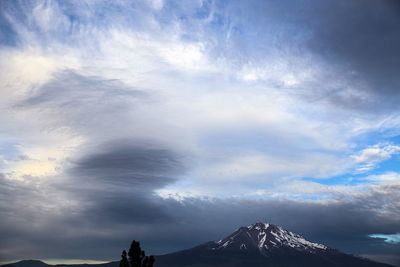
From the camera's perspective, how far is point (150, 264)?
5106cm

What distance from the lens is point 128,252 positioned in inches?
2085

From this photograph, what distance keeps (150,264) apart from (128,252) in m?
3.61
